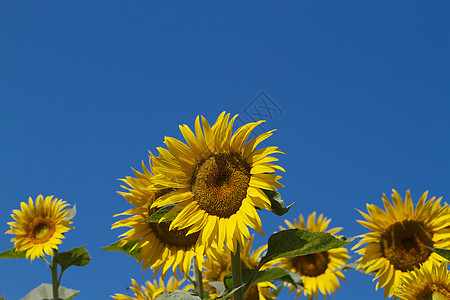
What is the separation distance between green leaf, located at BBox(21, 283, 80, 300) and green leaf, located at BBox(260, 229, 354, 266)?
4811 millimetres

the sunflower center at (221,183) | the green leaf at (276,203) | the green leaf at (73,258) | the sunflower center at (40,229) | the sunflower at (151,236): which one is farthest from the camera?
the sunflower center at (40,229)

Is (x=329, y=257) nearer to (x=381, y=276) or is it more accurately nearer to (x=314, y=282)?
(x=314, y=282)

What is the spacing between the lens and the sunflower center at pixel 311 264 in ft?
22.0

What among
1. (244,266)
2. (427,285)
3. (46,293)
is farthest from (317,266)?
(46,293)

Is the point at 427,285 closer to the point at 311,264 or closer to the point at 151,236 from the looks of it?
the point at 151,236

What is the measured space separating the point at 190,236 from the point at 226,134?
45.5 inches

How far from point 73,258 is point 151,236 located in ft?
10.8

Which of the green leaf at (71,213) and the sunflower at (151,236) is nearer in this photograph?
the sunflower at (151,236)

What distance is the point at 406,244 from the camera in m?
5.35

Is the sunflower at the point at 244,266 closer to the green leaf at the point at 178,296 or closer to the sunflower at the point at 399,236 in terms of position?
the sunflower at the point at 399,236

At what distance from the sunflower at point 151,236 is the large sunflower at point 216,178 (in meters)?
0.58

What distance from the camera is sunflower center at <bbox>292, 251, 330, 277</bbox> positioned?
6707mm

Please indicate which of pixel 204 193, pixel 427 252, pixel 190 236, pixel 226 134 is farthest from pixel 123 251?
pixel 427 252

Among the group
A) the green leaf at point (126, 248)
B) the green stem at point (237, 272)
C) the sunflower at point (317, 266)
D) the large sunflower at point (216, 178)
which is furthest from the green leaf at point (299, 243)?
the sunflower at point (317, 266)
